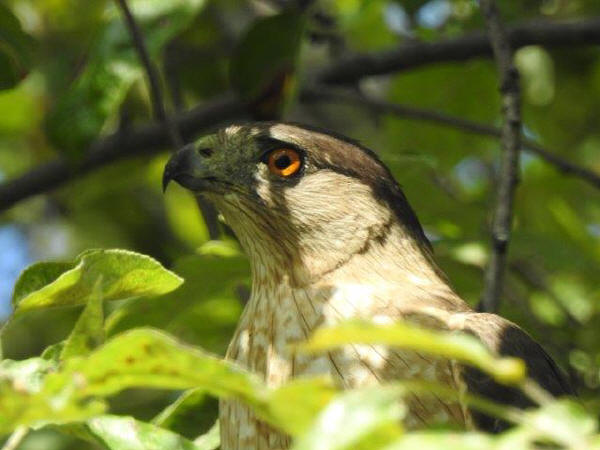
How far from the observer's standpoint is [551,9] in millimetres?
6684

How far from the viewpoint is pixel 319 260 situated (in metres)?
4.19

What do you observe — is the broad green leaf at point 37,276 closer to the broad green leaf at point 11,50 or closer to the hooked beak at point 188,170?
the broad green leaf at point 11,50

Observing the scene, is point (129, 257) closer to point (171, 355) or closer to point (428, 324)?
point (171, 355)

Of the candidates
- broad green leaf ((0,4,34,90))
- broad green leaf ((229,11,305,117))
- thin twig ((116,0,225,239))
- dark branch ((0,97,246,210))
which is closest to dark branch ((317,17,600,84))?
A: dark branch ((0,97,246,210))

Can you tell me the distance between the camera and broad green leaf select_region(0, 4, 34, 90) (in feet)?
12.0

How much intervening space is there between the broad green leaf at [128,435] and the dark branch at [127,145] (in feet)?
9.58

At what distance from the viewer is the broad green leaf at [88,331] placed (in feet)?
9.34

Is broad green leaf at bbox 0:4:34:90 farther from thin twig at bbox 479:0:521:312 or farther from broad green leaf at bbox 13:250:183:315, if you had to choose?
thin twig at bbox 479:0:521:312

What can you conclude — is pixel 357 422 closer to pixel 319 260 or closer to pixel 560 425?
pixel 560 425

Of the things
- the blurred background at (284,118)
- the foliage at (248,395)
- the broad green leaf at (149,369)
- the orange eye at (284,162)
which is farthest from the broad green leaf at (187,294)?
the broad green leaf at (149,369)

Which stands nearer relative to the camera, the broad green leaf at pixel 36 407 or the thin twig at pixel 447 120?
the broad green leaf at pixel 36 407

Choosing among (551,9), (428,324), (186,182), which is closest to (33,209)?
(551,9)

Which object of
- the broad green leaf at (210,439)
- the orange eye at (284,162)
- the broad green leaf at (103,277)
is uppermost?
the orange eye at (284,162)

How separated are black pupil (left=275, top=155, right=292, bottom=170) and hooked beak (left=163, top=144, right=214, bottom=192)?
0.27m
